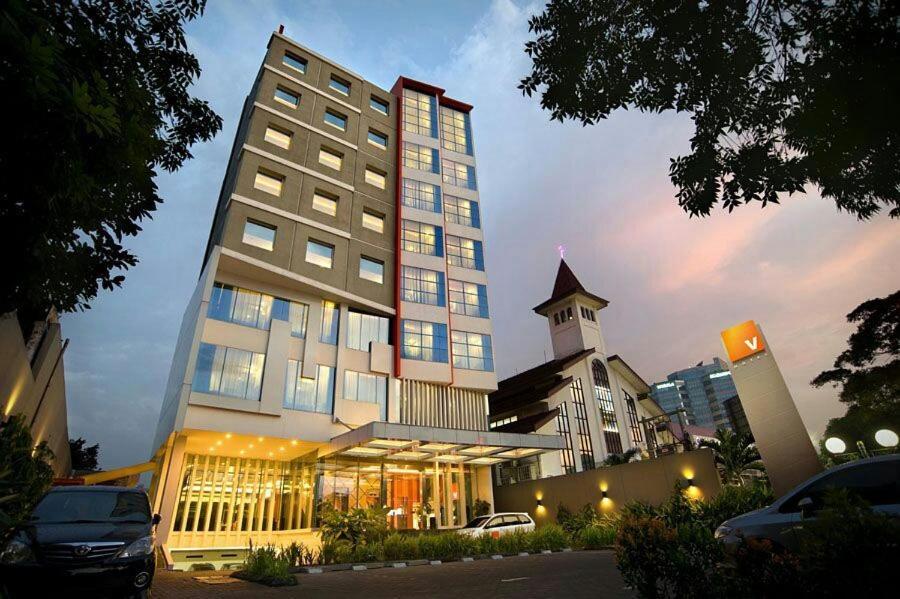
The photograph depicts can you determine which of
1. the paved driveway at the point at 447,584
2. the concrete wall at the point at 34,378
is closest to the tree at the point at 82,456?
the concrete wall at the point at 34,378

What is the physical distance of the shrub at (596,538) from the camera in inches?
690

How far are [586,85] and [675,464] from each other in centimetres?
1901

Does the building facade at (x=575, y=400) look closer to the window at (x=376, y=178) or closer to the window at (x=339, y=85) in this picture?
the window at (x=376, y=178)

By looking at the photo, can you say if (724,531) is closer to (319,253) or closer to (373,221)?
(319,253)

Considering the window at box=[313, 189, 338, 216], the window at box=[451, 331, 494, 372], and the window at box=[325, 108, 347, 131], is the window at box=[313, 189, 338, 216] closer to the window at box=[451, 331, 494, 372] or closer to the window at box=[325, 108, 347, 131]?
the window at box=[325, 108, 347, 131]

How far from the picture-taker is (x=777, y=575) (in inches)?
145

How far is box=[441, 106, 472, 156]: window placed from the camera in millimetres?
34688

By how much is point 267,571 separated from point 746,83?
13.2 meters

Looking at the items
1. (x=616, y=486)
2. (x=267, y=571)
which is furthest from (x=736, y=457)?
(x=267, y=571)

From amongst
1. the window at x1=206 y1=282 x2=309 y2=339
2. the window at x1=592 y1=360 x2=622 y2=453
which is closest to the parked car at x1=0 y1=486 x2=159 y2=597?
the window at x1=206 y1=282 x2=309 y2=339

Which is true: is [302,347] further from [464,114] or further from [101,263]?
[464,114]

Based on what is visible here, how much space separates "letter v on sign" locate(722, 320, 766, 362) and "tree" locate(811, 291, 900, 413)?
49.2 ft

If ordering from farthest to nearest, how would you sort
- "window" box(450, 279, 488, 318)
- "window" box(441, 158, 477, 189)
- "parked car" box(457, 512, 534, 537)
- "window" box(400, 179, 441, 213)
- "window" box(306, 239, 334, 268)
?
"window" box(441, 158, 477, 189) → "window" box(400, 179, 441, 213) → "window" box(450, 279, 488, 318) → "window" box(306, 239, 334, 268) → "parked car" box(457, 512, 534, 537)

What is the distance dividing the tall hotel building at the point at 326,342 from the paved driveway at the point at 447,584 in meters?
8.36
